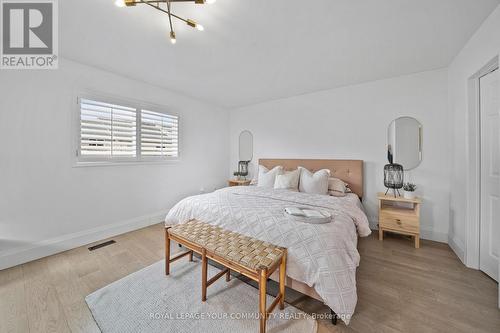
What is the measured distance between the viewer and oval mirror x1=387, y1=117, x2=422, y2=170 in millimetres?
2844

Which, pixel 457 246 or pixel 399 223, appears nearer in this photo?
pixel 457 246

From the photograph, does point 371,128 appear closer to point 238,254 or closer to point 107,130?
point 238,254

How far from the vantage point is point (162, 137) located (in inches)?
138

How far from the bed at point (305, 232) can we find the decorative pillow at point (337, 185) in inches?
23.5

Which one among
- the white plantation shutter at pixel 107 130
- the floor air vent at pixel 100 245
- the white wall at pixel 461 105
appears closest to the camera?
the white wall at pixel 461 105

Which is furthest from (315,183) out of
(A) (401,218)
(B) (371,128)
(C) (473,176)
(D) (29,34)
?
(D) (29,34)

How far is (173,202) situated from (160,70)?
2.35 metres

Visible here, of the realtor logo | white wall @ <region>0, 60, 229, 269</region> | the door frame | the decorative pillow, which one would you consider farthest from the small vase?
the realtor logo

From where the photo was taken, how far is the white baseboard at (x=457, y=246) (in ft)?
7.17

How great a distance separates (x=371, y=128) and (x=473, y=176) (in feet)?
4.51

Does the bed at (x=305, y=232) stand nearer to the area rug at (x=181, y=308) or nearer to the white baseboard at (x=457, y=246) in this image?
the area rug at (x=181, y=308)

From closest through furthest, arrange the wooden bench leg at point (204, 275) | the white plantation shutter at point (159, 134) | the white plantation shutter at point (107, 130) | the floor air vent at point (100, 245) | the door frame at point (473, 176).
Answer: the wooden bench leg at point (204, 275) < the door frame at point (473, 176) < the floor air vent at point (100, 245) < the white plantation shutter at point (107, 130) < the white plantation shutter at point (159, 134)

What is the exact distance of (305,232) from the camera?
1.55 meters

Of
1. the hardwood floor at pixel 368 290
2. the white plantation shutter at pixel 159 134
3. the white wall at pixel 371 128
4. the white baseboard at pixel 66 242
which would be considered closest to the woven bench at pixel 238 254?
the hardwood floor at pixel 368 290
